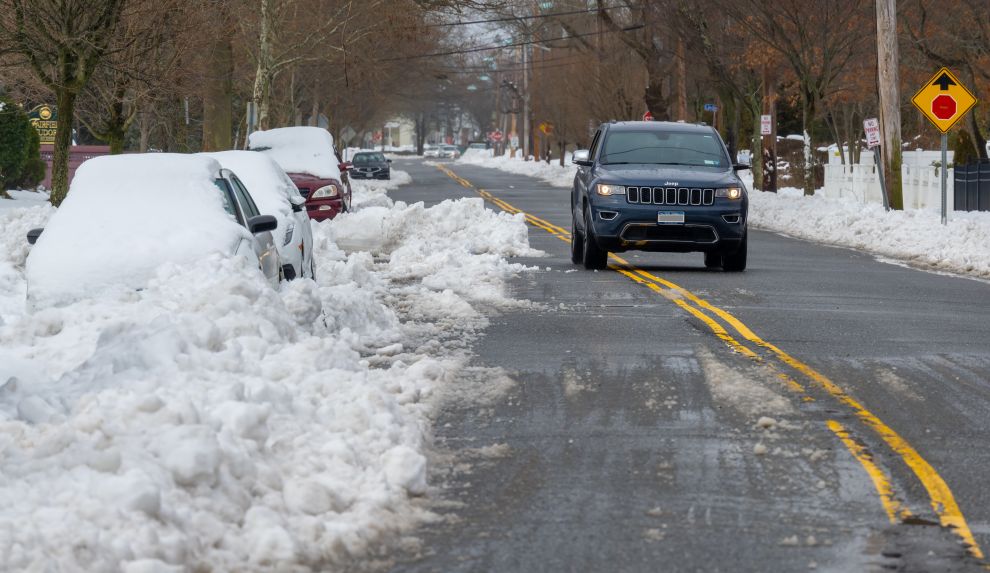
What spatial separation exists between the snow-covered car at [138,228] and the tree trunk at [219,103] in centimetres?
2390

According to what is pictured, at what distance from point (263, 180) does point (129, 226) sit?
4.62 m

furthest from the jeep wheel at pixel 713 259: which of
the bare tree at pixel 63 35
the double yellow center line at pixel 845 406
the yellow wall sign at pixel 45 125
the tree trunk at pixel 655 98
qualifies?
the tree trunk at pixel 655 98

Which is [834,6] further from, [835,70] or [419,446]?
[419,446]

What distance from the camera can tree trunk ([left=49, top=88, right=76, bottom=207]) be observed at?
23.6m

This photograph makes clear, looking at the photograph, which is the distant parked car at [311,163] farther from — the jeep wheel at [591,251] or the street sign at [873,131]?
the street sign at [873,131]

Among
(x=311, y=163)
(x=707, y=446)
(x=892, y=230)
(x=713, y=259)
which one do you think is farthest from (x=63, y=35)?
(x=707, y=446)

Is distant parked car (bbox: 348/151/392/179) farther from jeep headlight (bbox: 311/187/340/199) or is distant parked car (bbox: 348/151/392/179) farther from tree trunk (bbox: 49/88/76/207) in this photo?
tree trunk (bbox: 49/88/76/207)

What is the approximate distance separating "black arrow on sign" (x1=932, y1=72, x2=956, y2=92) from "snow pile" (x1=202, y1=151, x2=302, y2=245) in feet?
47.7

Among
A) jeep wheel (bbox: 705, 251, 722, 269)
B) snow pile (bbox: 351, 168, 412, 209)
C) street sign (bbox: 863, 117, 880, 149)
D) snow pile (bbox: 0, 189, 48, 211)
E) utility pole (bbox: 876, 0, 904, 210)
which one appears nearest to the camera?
jeep wheel (bbox: 705, 251, 722, 269)

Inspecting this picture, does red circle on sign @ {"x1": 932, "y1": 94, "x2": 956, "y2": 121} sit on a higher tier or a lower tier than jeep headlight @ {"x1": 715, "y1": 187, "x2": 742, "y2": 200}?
higher

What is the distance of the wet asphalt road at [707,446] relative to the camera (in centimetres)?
612

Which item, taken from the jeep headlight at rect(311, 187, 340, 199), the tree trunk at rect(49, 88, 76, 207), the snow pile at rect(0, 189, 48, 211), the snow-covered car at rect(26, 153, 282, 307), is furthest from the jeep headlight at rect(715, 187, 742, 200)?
the snow pile at rect(0, 189, 48, 211)

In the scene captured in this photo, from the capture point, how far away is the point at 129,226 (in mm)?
11523

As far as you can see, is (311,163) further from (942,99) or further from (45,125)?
(45,125)
